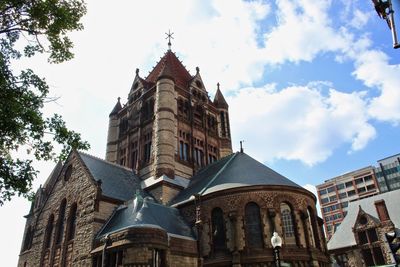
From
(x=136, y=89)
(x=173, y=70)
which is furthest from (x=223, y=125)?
(x=136, y=89)

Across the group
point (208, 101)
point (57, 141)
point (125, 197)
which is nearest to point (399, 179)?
point (208, 101)

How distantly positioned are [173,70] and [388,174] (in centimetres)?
7608

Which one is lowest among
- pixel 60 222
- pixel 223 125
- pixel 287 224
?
pixel 287 224

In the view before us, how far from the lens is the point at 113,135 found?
3853cm

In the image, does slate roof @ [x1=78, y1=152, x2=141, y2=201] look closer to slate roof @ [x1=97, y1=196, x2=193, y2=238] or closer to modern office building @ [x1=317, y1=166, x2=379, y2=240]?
slate roof @ [x1=97, y1=196, x2=193, y2=238]

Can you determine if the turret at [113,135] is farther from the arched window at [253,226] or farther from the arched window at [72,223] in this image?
the arched window at [253,226]

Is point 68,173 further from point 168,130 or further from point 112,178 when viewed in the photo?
point 168,130

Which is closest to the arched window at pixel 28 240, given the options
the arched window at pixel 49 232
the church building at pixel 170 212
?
the church building at pixel 170 212

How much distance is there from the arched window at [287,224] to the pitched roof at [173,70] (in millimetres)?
20254

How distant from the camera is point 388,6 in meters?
4.96

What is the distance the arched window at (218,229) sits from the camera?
20.7 meters

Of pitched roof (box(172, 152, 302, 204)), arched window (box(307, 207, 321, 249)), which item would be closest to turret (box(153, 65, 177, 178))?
pitched roof (box(172, 152, 302, 204))

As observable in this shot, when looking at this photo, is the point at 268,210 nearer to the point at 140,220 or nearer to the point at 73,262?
the point at 140,220

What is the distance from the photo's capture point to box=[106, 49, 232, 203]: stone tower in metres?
30.2
